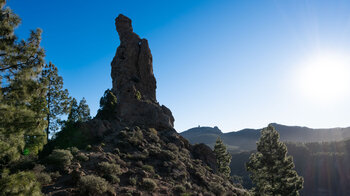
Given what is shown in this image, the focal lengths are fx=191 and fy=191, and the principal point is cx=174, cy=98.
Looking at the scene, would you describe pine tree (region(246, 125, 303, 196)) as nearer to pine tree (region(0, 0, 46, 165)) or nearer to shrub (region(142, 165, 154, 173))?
Answer: shrub (region(142, 165, 154, 173))

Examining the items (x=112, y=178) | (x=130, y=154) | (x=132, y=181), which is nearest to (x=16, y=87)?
(x=112, y=178)

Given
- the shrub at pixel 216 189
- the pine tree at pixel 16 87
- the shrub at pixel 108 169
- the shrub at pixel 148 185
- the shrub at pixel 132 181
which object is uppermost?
the pine tree at pixel 16 87

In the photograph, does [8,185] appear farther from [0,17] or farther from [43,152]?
[43,152]

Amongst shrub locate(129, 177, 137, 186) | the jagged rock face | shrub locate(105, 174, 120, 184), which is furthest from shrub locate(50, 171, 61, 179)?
the jagged rock face

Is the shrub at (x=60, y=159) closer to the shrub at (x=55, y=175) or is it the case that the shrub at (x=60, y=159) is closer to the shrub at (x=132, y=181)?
the shrub at (x=55, y=175)

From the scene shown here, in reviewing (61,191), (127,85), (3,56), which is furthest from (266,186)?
(127,85)

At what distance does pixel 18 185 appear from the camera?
6.94 meters

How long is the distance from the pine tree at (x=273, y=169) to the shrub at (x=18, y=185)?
2374cm

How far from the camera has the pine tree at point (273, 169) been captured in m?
22.4

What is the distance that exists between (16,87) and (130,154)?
62.7 ft

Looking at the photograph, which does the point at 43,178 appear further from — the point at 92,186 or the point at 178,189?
the point at 178,189

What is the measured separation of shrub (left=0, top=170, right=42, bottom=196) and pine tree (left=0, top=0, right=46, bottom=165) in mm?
1408

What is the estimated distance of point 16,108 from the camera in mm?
8047

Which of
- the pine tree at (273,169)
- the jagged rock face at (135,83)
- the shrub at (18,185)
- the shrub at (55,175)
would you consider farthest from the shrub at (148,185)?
the jagged rock face at (135,83)
